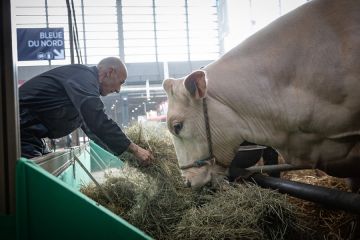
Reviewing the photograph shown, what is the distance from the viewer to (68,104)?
3.12 m

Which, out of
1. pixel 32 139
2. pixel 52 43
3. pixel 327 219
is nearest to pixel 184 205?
pixel 327 219

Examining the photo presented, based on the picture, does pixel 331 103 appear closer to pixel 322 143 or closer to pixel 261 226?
pixel 322 143

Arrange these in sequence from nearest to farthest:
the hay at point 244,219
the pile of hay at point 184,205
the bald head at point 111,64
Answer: the hay at point 244,219 < the pile of hay at point 184,205 < the bald head at point 111,64

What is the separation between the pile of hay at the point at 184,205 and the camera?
83.7 inches

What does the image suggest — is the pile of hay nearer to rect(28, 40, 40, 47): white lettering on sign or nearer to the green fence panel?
the green fence panel

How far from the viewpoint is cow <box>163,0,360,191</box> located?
2178mm

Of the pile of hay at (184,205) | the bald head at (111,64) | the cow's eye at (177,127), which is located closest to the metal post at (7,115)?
the pile of hay at (184,205)

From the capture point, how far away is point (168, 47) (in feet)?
81.5

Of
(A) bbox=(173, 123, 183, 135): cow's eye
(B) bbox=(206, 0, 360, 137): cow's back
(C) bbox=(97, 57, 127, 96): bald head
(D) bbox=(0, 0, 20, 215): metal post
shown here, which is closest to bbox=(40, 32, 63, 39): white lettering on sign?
(C) bbox=(97, 57, 127, 96): bald head

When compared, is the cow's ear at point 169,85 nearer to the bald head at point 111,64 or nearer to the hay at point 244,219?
the bald head at point 111,64

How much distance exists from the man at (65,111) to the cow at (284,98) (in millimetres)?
523

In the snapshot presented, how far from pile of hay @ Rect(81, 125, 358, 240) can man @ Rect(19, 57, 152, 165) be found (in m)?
0.26

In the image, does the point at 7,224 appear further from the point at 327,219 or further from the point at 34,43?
the point at 34,43

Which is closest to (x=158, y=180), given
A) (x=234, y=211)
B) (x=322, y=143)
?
(x=234, y=211)
